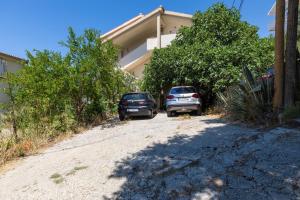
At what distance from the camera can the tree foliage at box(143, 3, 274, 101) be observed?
46.8ft

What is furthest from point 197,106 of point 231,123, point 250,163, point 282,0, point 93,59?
point 250,163

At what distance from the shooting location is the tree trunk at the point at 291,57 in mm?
8211

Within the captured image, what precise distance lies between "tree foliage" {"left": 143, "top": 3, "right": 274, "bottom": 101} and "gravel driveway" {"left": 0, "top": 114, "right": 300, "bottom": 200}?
6.66 metres

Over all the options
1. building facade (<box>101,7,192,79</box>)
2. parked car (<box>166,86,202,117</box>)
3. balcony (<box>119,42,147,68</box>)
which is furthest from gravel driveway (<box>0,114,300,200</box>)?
balcony (<box>119,42,147,68</box>)

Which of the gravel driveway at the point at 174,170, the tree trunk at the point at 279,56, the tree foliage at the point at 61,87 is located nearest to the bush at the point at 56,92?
the tree foliage at the point at 61,87

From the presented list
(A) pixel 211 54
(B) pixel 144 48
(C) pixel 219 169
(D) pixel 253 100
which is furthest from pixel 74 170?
(B) pixel 144 48

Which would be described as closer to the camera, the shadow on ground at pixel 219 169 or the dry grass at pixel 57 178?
the shadow on ground at pixel 219 169

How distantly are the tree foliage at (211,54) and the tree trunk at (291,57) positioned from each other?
443cm

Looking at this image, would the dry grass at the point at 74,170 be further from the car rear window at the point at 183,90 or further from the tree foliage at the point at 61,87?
the car rear window at the point at 183,90

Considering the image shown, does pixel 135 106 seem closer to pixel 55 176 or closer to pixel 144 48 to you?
pixel 55 176

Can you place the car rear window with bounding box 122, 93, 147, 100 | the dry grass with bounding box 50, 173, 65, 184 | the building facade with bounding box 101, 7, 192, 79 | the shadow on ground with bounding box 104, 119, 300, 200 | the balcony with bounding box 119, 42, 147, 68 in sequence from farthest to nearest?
the balcony with bounding box 119, 42, 147, 68 → the building facade with bounding box 101, 7, 192, 79 → the car rear window with bounding box 122, 93, 147, 100 → the dry grass with bounding box 50, 173, 65, 184 → the shadow on ground with bounding box 104, 119, 300, 200

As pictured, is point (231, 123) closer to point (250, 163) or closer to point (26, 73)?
point (250, 163)

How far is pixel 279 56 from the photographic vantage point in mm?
8477

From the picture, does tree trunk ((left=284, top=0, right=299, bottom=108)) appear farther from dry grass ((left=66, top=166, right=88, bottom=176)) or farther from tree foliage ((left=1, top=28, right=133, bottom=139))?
tree foliage ((left=1, top=28, right=133, bottom=139))
